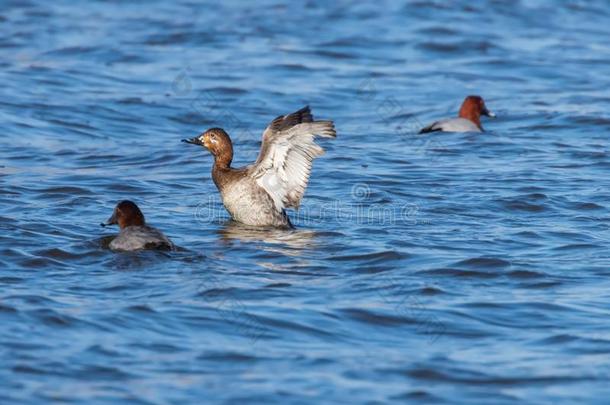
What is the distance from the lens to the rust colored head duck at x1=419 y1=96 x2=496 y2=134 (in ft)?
54.2

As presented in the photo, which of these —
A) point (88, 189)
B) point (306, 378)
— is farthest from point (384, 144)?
point (306, 378)

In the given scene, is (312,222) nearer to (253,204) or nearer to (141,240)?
(253,204)

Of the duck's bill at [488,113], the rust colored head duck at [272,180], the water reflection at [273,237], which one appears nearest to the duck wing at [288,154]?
the rust colored head duck at [272,180]

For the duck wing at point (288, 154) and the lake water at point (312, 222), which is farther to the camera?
the duck wing at point (288, 154)

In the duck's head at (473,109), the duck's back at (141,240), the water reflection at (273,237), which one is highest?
the duck's head at (473,109)

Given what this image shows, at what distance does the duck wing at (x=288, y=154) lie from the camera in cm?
1060

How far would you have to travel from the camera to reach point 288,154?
10.9m

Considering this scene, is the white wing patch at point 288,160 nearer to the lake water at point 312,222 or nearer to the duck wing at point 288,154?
the duck wing at point 288,154

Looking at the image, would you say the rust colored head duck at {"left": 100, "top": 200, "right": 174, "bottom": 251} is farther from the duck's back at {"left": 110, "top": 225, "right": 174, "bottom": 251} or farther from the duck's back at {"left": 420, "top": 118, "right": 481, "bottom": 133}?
the duck's back at {"left": 420, "top": 118, "right": 481, "bottom": 133}

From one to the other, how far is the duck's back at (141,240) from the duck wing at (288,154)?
61.7 inches

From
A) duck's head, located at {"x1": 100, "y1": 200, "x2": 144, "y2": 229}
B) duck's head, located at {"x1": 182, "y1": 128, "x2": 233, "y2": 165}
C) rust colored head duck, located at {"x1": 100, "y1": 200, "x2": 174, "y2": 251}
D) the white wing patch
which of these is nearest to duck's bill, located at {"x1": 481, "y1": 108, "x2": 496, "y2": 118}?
duck's head, located at {"x1": 182, "y1": 128, "x2": 233, "y2": 165}

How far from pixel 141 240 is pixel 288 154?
1953 mm

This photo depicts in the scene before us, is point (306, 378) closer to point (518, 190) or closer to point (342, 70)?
point (518, 190)

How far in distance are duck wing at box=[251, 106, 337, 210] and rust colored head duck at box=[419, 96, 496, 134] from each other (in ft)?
18.5
